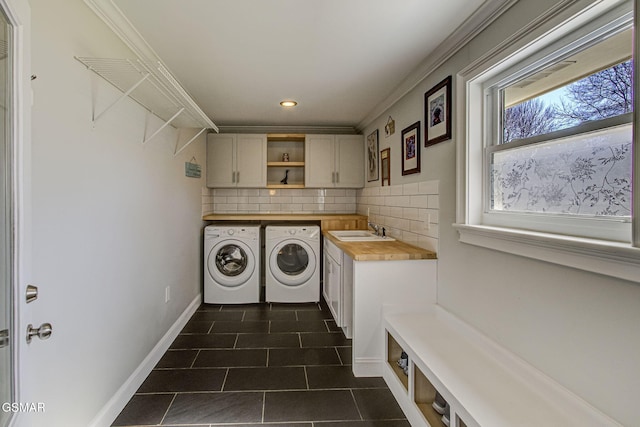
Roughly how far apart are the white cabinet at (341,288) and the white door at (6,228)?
2.05 m

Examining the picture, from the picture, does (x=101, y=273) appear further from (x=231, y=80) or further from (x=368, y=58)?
(x=368, y=58)

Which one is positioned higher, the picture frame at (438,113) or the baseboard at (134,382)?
the picture frame at (438,113)

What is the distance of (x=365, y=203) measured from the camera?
4.13 metres

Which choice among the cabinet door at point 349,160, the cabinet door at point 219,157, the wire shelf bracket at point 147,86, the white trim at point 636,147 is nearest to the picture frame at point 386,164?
the cabinet door at point 349,160

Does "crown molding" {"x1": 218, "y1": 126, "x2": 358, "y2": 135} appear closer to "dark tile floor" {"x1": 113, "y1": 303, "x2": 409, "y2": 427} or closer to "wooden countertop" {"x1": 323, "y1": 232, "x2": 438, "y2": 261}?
"wooden countertop" {"x1": 323, "y1": 232, "x2": 438, "y2": 261}

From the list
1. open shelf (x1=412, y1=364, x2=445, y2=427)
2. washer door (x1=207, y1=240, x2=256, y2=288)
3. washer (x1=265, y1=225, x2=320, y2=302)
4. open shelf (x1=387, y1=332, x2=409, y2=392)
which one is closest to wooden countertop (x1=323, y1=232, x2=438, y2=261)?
open shelf (x1=387, y1=332, x2=409, y2=392)

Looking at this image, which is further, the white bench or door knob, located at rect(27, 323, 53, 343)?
the white bench

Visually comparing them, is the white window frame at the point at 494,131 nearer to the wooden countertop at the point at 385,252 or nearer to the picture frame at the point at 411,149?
the wooden countertop at the point at 385,252

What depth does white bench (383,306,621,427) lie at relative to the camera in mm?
1146

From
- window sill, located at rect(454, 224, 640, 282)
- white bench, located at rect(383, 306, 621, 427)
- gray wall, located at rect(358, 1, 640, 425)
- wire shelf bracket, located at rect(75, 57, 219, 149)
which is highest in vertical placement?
wire shelf bracket, located at rect(75, 57, 219, 149)

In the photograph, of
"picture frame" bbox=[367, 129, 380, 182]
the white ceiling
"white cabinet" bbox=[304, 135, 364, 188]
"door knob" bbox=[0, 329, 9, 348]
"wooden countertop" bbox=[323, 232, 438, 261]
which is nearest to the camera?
"door knob" bbox=[0, 329, 9, 348]

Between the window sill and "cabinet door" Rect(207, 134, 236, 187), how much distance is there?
3.20 meters

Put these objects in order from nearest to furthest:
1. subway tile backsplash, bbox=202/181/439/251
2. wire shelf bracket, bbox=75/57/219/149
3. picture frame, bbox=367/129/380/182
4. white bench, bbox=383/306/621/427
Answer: white bench, bbox=383/306/621/427
wire shelf bracket, bbox=75/57/219/149
subway tile backsplash, bbox=202/181/439/251
picture frame, bbox=367/129/380/182

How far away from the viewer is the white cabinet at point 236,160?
411 cm
